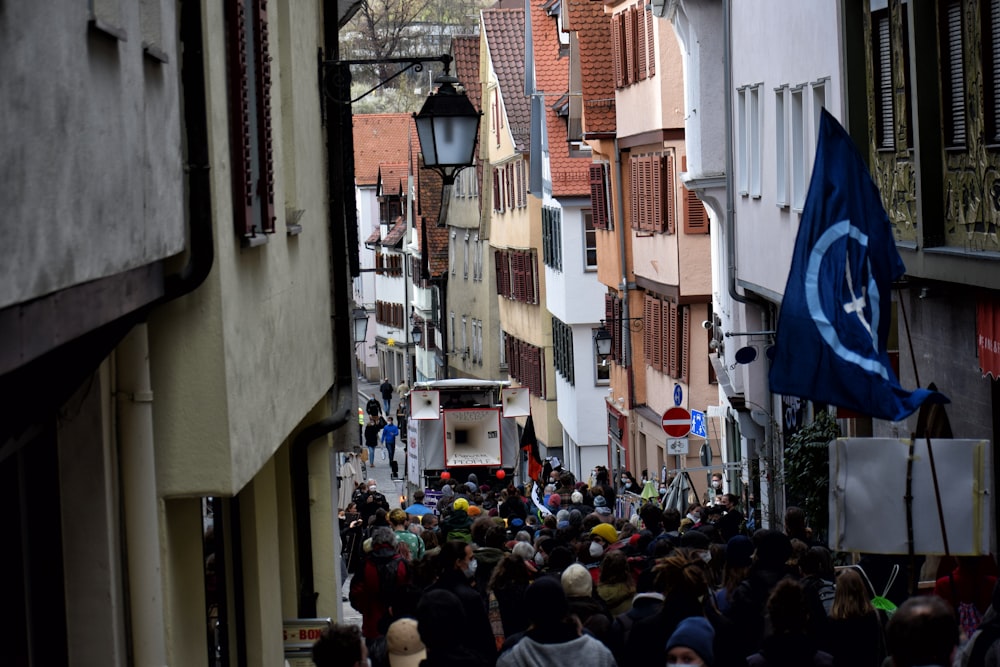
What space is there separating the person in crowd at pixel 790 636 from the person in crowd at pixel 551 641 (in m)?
0.64

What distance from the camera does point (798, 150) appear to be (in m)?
19.9

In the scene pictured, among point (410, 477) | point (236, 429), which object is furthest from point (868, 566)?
point (410, 477)

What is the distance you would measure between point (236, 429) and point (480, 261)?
170 feet

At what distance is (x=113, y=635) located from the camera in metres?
6.76

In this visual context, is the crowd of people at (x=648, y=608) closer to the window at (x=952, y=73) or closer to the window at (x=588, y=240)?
the window at (x=952, y=73)

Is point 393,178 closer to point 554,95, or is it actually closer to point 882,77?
point 554,95

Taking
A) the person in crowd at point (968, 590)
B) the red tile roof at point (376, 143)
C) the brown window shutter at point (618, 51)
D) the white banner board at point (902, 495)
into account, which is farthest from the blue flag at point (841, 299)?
the red tile roof at point (376, 143)

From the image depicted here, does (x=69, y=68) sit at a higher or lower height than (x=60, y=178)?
higher

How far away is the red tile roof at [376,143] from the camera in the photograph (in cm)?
9844

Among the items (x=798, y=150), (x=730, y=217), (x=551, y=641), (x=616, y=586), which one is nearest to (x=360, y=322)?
(x=730, y=217)

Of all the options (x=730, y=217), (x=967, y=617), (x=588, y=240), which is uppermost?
(x=730, y=217)

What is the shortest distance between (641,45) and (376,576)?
2117 centimetres

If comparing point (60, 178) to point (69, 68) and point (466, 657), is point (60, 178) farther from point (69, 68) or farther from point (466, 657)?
point (466, 657)

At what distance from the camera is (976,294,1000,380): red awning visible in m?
12.0
